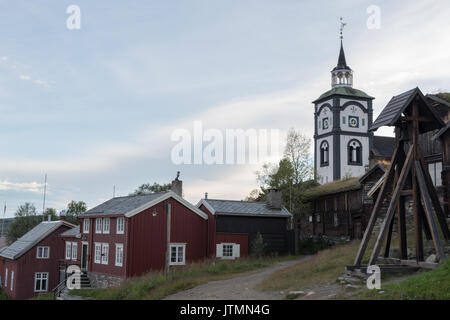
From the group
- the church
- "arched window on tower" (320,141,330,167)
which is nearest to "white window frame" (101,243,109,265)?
the church

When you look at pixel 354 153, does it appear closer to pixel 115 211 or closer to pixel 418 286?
pixel 115 211

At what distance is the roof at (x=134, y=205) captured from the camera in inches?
1329

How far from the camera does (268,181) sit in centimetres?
4728

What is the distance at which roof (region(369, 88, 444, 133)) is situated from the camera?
1889cm

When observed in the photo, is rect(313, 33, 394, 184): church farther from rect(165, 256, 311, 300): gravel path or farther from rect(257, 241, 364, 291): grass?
rect(165, 256, 311, 300): gravel path

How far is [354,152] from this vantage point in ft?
233


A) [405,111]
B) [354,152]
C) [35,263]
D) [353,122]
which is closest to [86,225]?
[35,263]

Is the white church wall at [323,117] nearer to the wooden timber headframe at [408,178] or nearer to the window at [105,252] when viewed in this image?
the window at [105,252]

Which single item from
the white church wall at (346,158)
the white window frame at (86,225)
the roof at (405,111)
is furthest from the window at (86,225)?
the white church wall at (346,158)

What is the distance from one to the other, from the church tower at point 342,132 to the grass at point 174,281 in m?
38.2

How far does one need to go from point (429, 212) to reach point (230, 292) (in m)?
8.70

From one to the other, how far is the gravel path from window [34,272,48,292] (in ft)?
86.3

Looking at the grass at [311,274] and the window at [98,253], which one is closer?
the grass at [311,274]
